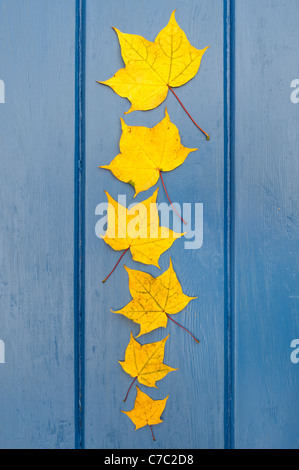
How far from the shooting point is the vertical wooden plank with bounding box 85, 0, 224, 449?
2.24 feet

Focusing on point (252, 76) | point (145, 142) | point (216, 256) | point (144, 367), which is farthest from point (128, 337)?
point (252, 76)

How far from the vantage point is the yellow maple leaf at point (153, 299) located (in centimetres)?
68

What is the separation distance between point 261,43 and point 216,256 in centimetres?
41

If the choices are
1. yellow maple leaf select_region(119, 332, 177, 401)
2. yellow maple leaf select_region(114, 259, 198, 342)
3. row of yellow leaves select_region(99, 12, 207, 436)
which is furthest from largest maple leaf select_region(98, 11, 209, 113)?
yellow maple leaf select_region(119, 332, 177, 401)

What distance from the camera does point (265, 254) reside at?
27.2 inches

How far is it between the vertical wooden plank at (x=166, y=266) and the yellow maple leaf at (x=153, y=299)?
14 millimetres

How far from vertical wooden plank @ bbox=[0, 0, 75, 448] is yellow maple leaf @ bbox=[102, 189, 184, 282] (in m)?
0.08
